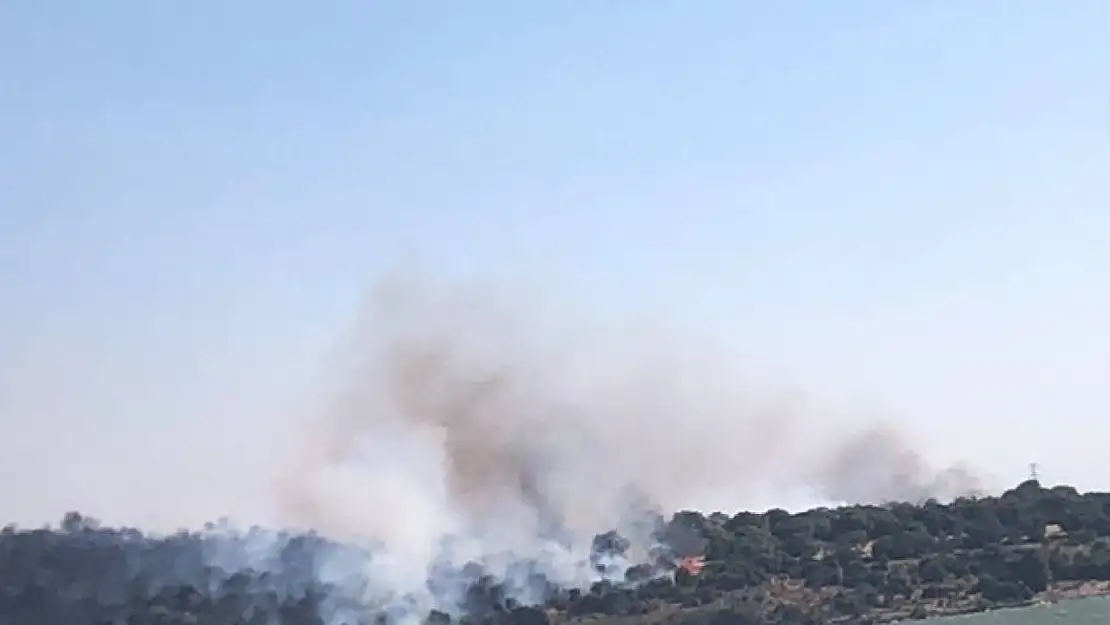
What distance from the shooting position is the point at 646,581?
17900 cm

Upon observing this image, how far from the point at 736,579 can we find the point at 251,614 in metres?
50.6

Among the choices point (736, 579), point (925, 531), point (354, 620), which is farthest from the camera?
point (925, 531)

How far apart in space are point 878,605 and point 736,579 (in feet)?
50.3

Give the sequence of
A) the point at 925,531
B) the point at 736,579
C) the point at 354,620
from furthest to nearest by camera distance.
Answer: the point at 925,531
the point at 736,579
the point at 354,620

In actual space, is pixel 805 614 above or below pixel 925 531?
below

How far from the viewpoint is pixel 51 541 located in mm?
186875

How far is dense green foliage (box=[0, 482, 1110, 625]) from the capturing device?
173 meters

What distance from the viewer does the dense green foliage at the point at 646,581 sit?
17275 cm

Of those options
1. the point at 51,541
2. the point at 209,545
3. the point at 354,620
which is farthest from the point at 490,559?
the point at 51,541

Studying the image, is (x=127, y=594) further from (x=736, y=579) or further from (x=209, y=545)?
(x=736, y=579)

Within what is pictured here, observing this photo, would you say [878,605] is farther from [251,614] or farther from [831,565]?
[251,614]

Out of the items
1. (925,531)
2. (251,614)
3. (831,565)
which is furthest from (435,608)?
(925,531)

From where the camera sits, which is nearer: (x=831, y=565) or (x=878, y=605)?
(x=878, y=605)

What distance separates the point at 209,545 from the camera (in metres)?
188
